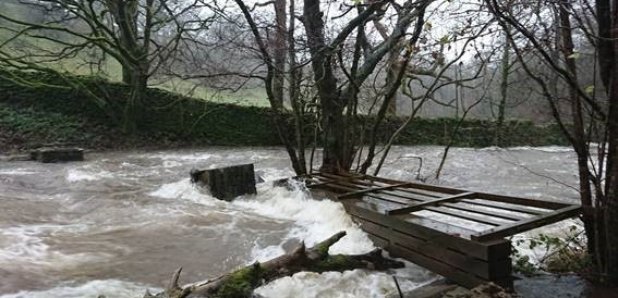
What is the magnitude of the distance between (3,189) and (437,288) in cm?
769

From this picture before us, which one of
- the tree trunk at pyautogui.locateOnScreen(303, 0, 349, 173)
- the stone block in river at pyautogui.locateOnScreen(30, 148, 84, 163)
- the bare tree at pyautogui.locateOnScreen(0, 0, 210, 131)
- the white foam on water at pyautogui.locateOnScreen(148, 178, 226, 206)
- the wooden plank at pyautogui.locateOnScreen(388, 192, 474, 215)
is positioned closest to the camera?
the wooden plank at pyautogui.locateOnScreen(388, 192, 474, 215)

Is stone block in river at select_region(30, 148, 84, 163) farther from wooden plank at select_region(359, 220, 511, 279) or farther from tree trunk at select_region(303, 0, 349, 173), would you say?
wooden plank at select_region(359, 220, 511, 279)

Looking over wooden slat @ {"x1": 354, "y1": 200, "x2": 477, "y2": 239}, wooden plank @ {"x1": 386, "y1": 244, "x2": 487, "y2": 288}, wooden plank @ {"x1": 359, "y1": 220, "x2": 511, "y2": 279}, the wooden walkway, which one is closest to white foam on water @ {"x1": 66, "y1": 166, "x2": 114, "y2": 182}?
the wooden walkway

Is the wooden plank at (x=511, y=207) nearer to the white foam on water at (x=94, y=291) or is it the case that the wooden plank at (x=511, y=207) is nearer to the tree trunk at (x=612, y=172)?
the tree trunk at (x=612, y=172)

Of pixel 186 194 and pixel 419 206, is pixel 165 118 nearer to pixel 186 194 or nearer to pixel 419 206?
pixel 186 194

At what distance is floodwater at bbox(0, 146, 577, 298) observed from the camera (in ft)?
12.6

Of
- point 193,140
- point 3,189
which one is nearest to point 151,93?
point 193,140

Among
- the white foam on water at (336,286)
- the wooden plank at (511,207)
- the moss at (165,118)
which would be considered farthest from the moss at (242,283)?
the moss at (165,118)

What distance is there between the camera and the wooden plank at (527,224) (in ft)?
11.3

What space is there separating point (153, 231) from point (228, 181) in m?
2.19

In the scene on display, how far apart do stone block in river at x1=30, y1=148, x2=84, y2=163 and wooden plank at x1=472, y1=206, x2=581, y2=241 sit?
1169cm

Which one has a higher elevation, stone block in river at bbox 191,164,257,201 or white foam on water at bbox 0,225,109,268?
stone block in river at bbox 191,164,257,201

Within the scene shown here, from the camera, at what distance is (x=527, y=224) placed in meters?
3.63

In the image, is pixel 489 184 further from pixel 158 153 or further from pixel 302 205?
pixel 158 153
